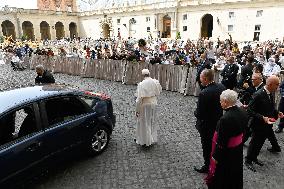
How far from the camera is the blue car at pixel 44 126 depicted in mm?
4054

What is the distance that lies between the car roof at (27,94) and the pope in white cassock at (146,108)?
4.65ft

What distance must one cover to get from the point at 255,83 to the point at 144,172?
9.76 feet

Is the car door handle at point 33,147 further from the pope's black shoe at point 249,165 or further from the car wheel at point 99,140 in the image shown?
the pope's black shoe at point 249,165

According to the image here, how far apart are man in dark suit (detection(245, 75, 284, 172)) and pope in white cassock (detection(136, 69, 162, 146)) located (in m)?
2.08

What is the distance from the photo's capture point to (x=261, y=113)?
501 centimetres

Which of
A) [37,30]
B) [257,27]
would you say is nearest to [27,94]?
[257,27]

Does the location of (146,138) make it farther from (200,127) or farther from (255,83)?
(255,83)

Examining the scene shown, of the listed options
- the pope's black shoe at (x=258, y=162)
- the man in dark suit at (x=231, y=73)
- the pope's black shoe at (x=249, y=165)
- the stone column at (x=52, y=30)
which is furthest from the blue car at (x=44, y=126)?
the stone column at (x=52, y=30)

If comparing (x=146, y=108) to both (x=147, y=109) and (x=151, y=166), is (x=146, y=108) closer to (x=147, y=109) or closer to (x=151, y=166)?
(x=147, y=109)

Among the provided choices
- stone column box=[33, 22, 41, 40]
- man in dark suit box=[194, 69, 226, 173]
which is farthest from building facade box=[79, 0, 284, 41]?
man in dark suit box=[194, 69, 226, 173]

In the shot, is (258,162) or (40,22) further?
(40,22)

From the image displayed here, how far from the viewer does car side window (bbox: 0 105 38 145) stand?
4.04m

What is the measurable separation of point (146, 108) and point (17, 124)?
2802 mm

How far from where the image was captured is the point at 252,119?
5246mm
